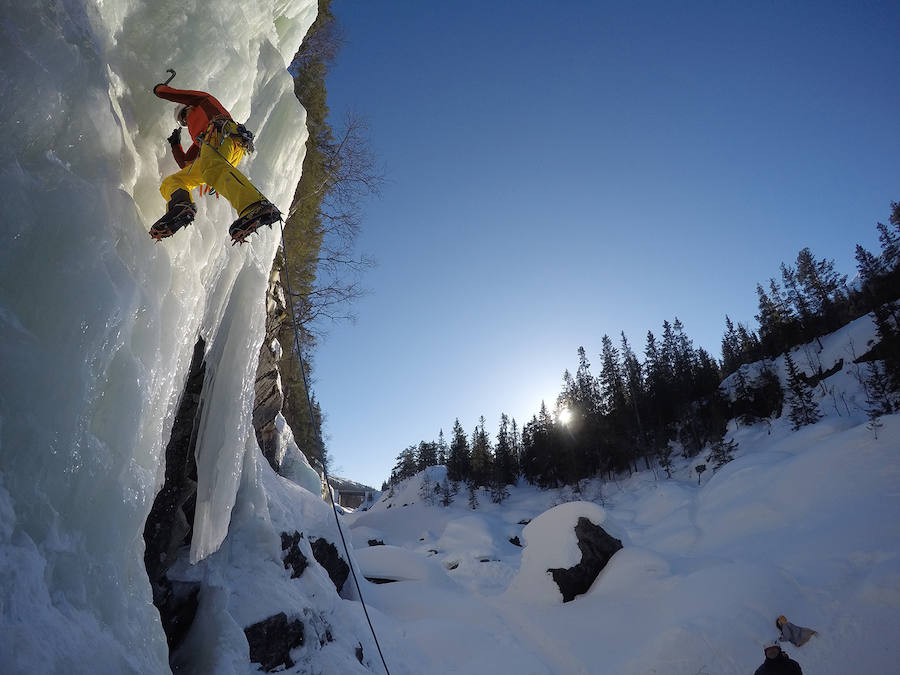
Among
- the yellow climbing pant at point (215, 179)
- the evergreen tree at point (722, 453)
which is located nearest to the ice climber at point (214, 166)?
the yellow climbing pant at point (215, 179)

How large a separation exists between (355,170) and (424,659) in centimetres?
1038

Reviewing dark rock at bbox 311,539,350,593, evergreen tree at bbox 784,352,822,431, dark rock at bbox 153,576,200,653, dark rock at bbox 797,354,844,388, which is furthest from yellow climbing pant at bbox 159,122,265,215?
dark rock at bbox 797,354,844,388

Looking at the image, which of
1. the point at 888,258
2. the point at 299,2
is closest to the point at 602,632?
the point at 299,2

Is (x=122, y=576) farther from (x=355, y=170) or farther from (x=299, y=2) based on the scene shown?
(x=355, y=170)

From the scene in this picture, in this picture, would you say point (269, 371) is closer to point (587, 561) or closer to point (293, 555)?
point (293, 555)

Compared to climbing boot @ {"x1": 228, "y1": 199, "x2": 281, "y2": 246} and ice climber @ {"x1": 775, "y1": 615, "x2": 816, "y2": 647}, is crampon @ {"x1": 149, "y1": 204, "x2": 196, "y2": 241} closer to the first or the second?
climbing boot @ {"x1": 228, "y1": 199, "x2": 281, "y2": 246}

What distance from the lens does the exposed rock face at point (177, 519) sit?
4008 mm

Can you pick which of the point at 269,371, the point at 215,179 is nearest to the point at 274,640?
the point at 269,371

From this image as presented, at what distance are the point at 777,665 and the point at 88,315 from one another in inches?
267

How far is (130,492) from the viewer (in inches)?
87.0

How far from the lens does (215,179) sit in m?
2.80

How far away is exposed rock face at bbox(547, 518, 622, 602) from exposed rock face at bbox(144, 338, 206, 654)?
8.83 meters

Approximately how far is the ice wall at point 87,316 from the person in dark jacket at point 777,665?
5.71m

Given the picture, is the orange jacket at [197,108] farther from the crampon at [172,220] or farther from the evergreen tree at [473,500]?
the evergreen tree at [473,500]
